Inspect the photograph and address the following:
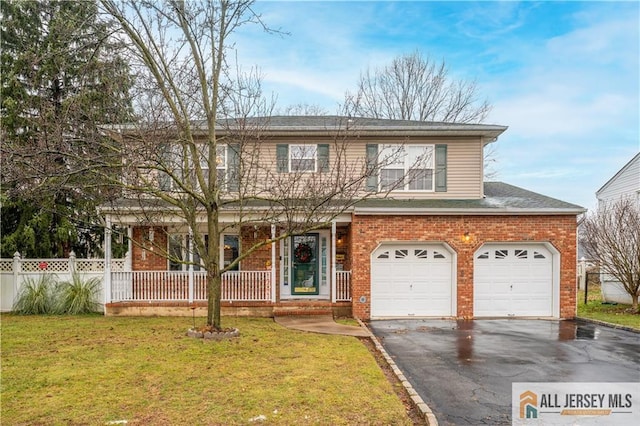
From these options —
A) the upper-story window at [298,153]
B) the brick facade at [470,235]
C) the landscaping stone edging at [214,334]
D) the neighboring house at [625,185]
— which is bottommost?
the landscaping stone edging at [214,334]

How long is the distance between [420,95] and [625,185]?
12.6 metres

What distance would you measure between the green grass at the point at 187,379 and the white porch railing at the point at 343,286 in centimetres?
305

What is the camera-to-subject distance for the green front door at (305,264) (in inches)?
525

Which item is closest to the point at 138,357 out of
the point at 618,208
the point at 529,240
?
the point at 529,240

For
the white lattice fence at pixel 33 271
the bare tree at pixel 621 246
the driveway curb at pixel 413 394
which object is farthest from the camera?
the bare tree at pixel 621 246

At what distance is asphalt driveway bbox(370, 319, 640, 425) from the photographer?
535cm

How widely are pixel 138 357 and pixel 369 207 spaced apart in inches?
283

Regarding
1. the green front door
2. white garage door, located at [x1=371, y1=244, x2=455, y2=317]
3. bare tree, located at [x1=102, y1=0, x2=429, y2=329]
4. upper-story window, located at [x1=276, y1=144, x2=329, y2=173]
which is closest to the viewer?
bare tree, located at [x1=102, y1=0, x2=429, y2=329]

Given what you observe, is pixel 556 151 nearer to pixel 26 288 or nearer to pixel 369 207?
pixel 369 207

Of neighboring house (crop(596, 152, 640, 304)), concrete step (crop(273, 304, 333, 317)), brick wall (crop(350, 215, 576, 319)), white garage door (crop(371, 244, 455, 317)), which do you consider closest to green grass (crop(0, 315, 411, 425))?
concrete step (crop(273, 304, 333, 317))

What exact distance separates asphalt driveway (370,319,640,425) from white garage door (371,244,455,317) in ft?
→ 1.85

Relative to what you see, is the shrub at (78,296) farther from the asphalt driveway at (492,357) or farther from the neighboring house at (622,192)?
the neighboring house at (622,192)

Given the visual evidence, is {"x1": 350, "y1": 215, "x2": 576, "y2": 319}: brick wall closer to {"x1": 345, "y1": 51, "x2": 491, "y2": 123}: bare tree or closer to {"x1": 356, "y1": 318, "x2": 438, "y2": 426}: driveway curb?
{"x1": 356, "y1": 318, "x2": 438, "y2": 426}: driveway curb

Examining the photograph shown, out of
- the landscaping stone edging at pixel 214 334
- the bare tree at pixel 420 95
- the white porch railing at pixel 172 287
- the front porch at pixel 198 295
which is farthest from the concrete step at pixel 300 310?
the bare tree at pixel 420 95
